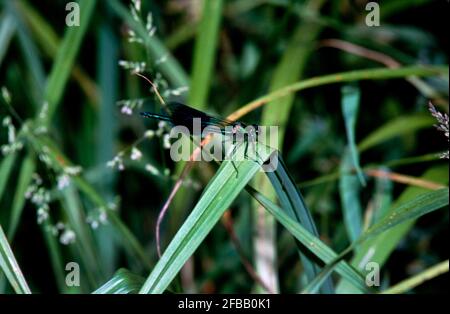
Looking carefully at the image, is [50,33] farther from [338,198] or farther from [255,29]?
[338,198]

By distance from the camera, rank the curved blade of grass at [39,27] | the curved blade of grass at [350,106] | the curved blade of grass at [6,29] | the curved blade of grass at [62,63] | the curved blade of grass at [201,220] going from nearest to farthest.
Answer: the curved blade of grass at [201,220], the curved blade of grass at [350,106], the curved blade of grass at [62,63], the curved blade of grass at [6,29], the curved blade of grass at [39,27]

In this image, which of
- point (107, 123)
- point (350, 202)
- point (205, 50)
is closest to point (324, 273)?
point (350, 202)

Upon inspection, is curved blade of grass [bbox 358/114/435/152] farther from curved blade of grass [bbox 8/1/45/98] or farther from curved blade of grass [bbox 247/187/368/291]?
curved blade of grass [bbox 8/1/45/98]

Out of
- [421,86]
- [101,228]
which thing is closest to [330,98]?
[421,86]

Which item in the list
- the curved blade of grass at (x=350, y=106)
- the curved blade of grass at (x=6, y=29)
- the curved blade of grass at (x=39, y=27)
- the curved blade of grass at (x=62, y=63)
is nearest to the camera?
the curved blade of grass at (x=350, y=106)

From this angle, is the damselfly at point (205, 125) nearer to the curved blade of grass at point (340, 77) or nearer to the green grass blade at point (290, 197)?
the green grass blade at point (290, 197)

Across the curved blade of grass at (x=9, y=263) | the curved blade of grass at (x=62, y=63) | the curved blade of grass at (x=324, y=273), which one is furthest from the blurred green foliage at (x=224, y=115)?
the curved blade of grass at (x=9, y=263)

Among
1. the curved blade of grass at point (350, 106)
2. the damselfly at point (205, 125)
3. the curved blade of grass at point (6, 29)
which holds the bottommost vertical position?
the damselfly at point (205, 125)

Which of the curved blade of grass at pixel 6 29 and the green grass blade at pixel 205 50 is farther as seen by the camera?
the curved blade of grass at pixel 6 29
